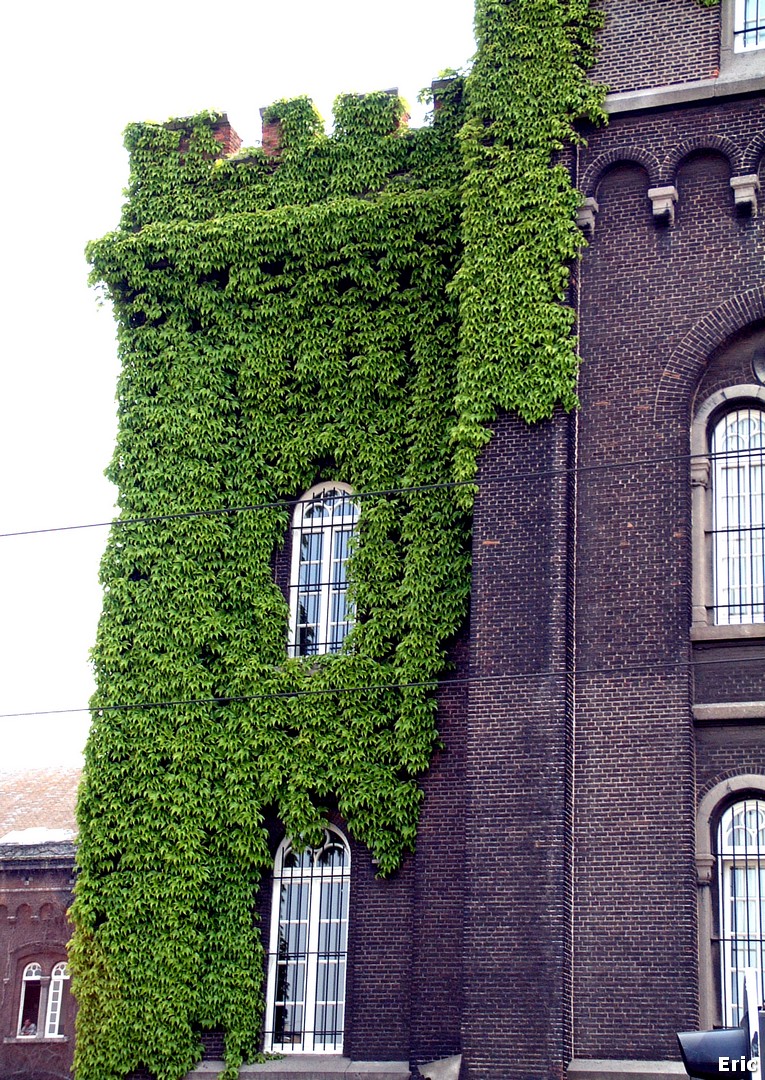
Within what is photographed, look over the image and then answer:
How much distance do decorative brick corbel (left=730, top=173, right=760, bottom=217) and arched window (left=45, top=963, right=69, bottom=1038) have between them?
2242 centimetres

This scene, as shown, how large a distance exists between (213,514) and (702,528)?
6495mm

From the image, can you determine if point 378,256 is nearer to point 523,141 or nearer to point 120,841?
point 523,141

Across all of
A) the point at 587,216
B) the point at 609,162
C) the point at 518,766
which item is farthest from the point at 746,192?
the point at 518,766

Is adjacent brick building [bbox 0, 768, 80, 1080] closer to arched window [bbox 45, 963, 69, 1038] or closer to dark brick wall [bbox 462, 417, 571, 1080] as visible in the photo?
arched window [bbox 45, 963, 69, 1038]

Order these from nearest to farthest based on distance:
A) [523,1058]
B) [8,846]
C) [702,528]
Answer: [523,1058], [702,528], [8,846]

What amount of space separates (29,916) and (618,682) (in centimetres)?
2105

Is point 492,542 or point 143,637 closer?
point 492,542

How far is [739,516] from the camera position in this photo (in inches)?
778

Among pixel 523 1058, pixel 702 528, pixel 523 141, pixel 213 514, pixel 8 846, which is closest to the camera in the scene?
pixel 523 1058

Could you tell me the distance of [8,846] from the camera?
3681cm

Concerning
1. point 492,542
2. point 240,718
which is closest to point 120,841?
point 240,718

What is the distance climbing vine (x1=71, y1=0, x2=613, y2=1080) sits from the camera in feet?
67.5

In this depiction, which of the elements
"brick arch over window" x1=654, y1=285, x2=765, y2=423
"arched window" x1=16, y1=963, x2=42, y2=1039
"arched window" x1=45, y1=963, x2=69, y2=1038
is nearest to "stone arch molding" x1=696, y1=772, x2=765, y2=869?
"brick arch over window" x1=654, y1=285, x2=765, y2=423

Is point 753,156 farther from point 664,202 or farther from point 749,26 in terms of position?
point 749,26
